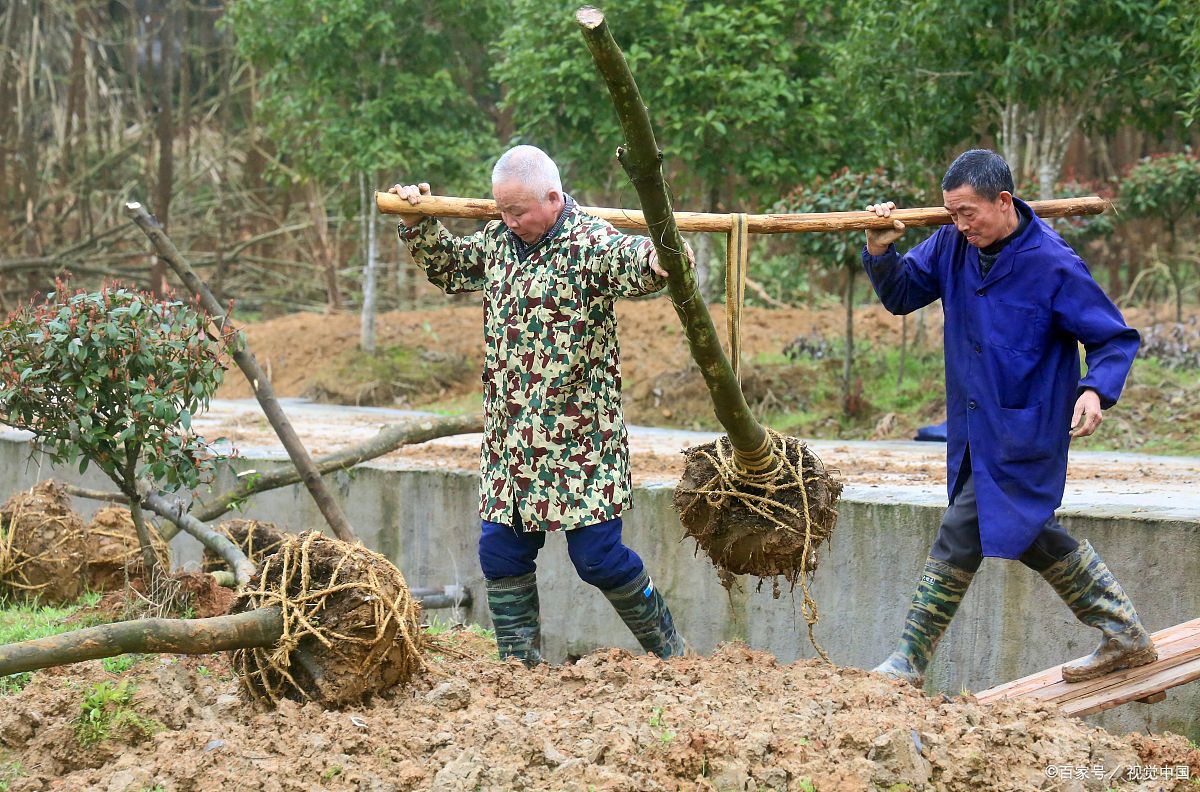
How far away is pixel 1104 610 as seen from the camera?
409 cm

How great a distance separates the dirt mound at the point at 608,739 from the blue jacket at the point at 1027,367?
2.14 feet

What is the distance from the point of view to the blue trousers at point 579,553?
4344mm

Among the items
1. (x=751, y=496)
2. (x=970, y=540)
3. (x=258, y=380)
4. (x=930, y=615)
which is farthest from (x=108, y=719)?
(x=970, y=540)

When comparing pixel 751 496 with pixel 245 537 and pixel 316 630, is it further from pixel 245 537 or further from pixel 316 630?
pixel 245 537

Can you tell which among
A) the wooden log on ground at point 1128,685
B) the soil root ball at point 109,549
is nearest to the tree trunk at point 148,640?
the wooden log on ground at point 1128,685

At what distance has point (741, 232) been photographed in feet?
14.4

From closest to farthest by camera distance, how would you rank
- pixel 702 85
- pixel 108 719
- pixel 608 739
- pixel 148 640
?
pixel 608 739, pixel 148 640, pixel 108 719, pixel 702 85

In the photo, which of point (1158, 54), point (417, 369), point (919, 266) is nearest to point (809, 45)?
point (1158, 54)

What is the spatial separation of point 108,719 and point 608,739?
5.21 ft

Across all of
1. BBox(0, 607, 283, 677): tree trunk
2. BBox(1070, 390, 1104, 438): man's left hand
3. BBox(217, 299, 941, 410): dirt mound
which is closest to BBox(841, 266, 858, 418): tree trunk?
BBox(217, 299, 941, 410): dirt mound

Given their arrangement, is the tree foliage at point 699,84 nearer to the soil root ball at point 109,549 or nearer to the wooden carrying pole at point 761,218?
the soil root ball at point 109,549

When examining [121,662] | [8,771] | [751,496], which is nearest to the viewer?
[8,771]

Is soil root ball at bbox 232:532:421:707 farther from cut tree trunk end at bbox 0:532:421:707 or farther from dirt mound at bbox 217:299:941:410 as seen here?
dirt mound at bbox 217:299:941:410

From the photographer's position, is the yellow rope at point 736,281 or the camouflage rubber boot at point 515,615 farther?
the camouflage rubber boot at point 515,615
